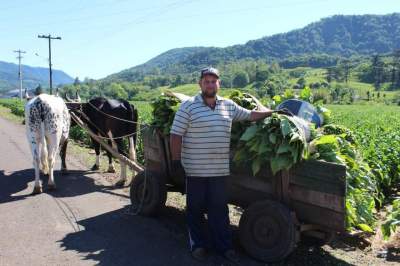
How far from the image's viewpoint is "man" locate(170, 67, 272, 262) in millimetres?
4961

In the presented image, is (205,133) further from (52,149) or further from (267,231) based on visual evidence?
(52,149)

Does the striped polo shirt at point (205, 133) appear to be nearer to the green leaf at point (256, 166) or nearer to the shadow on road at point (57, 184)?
the green leaf at point (256, 166)

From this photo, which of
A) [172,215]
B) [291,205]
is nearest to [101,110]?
[172,215]

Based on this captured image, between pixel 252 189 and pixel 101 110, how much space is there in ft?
19.6

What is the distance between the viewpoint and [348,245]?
591cm

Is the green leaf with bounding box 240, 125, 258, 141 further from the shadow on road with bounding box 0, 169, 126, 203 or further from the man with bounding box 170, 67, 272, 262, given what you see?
the shadow on road with bounding box 0, 169, 126, 203

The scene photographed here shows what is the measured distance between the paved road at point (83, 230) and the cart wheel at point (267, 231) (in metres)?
0.23

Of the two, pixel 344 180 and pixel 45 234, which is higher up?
pixel 344 180

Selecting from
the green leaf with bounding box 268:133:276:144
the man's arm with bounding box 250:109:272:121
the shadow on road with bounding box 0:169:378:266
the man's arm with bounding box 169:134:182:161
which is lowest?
the shadow on road with bounding box 0:169:378:266

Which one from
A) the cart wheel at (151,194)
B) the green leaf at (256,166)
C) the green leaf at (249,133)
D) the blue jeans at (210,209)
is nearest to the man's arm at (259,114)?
the green leaf at (249,133)

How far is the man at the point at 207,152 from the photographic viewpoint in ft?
16.3

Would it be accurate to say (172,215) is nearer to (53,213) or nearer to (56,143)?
(53,213)

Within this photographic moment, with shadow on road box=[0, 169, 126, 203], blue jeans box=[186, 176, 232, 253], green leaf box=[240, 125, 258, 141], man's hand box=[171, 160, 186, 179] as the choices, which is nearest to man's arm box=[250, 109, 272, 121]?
green leaf box=[240, 125, 258, 141]

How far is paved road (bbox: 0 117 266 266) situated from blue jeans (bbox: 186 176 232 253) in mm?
243
